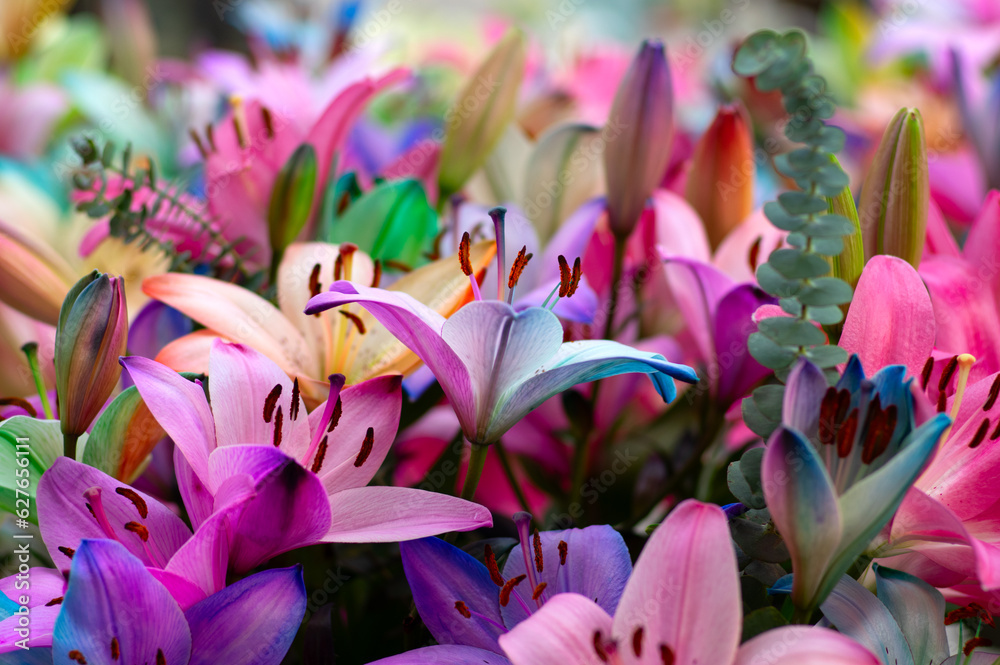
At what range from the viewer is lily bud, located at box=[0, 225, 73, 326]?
1.38 ft

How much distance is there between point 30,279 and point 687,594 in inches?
14.1

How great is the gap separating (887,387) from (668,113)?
0.91 ft

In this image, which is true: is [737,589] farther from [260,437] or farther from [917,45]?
[917,45]

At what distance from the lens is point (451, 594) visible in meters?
0.33

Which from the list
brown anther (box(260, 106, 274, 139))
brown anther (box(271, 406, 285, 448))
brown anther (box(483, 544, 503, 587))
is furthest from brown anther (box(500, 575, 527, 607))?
brown anther (box(260, 106, 274, 139))

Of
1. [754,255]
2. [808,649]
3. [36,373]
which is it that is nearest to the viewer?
[808,649]

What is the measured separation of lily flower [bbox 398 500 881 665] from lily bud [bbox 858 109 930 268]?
204 mm

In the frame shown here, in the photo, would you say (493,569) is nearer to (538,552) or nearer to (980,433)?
(538,552)

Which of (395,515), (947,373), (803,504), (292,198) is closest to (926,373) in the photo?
(947,373)

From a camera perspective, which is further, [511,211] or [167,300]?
[511,211]

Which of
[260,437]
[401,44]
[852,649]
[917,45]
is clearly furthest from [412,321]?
[917,45]

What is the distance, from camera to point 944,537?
32 centimetres

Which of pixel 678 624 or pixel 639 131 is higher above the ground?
pixel 639 131

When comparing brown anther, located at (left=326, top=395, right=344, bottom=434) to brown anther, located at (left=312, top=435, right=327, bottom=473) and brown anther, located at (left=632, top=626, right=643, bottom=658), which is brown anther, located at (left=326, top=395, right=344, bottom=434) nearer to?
brown anther, located at (left=312, top=435, right=327, bottom=473)
